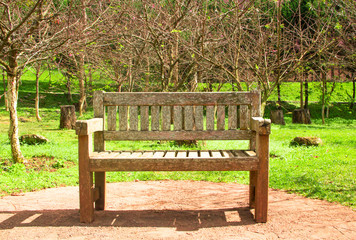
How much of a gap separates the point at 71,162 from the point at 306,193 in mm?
4522

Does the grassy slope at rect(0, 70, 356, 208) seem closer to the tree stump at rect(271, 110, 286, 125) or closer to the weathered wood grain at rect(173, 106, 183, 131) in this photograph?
the weathered wood grain at rect(173, 106, 183, 131)

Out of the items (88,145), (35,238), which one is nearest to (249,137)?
(88,145)

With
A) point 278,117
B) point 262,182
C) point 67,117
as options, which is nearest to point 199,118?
point 262,182

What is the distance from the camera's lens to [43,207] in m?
4.51

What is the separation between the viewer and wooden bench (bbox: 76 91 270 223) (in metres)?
3.93

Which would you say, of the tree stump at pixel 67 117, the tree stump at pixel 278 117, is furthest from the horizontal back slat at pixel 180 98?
the tree stump at pixel 278 117

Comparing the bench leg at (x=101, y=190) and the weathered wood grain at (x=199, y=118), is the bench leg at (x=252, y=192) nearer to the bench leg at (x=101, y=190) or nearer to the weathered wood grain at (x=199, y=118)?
the weathered wood grain at (x=199, y=118)

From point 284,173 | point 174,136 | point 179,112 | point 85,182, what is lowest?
point 284,173

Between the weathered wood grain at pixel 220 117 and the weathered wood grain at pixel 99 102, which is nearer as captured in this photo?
the weathered wood grain at pixel 99 102

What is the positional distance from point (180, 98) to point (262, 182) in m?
1.31

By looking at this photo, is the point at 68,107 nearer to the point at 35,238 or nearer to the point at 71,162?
the point at 71,162

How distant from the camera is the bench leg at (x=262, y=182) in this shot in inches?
154

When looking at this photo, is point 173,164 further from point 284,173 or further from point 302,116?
point 302,116

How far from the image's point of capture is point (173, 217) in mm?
4117
